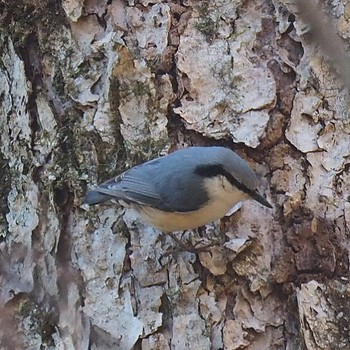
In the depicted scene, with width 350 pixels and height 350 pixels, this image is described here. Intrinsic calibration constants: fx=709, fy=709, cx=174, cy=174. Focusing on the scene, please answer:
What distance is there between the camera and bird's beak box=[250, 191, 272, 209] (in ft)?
6.19

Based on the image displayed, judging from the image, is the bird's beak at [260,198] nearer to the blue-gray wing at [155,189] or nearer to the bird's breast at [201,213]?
the bird's breast at [201,213]

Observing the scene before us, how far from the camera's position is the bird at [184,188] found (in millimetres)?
1932

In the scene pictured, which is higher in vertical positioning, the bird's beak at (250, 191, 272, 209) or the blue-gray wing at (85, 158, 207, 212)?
the blue-gray wing at (85, 158, 207, 212)

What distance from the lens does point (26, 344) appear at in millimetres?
1893

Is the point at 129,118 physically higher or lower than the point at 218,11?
lower

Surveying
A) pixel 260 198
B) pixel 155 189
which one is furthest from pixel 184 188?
pixel 260 198

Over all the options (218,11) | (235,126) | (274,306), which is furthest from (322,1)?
(274,306)

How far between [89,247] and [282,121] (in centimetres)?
64

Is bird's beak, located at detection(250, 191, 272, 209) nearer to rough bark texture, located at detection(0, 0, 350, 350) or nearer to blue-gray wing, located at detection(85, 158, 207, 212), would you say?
rough bark texture, located at detection(0, 0, 350, 350)

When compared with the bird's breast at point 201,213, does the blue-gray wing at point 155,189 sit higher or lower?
higher

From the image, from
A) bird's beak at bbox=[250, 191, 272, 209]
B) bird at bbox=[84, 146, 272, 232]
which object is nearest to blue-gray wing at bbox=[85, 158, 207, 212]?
bird at bbox=[84, 146, 272, 232]

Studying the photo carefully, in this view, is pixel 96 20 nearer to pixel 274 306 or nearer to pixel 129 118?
pixel 129 118

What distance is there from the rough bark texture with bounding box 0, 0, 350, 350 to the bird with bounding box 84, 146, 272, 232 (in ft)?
0.16

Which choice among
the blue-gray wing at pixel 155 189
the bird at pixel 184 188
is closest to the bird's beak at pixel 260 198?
the bird at pixel 184 188
